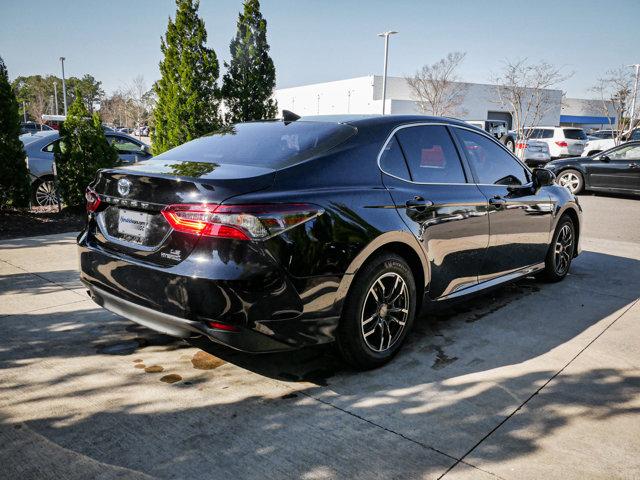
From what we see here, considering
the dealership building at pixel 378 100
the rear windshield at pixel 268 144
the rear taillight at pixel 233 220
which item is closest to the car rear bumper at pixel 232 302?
the rear taillight at pixel 233 220

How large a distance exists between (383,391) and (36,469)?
1.85 metres

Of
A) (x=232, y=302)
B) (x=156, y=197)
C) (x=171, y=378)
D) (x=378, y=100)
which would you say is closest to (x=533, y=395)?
(x=232, y=302)

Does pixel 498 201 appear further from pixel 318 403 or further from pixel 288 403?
pixel 288 403

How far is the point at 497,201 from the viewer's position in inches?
177

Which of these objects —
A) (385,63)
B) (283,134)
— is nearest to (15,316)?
(283,134)

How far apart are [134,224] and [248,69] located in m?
8.54

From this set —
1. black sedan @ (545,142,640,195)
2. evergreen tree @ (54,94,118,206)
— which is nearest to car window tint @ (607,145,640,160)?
black sedan @ (545,142,640,195)

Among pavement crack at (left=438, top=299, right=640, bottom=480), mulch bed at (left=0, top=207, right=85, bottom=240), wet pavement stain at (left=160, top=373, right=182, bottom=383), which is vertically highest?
mulch bed at (left=0, top=207, right=85, bottom=240)

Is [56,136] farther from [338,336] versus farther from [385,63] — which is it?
[385,63]

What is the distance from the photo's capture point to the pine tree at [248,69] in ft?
35.7

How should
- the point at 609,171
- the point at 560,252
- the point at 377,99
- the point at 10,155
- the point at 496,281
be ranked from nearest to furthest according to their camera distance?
the point at 496,281, the point at 560,252, the point at 10,155, the point at 609,171, the point at 377,99

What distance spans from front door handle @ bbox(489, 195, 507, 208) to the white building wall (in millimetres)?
46897

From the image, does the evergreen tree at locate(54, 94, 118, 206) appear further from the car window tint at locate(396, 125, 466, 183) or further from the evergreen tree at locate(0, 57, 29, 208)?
the car window tint at locate(396, 125, 466, 183)

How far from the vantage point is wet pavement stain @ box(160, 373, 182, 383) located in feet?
10.6
